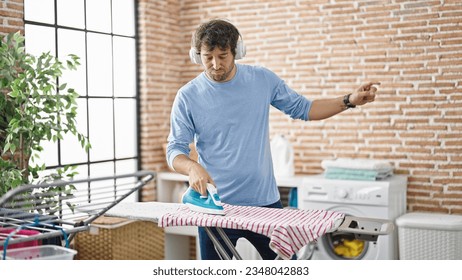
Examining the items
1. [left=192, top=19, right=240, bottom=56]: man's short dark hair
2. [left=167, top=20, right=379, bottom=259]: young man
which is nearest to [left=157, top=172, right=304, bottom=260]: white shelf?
[left=167, top=20, right=379, bottom=259]: young man

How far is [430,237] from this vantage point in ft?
13.6

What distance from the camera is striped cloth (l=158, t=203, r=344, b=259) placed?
2268 mm

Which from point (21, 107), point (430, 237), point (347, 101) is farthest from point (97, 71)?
point (430, 237)

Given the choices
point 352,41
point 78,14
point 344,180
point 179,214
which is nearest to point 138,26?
point 78,14

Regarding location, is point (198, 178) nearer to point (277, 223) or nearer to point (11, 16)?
point (277, 223)

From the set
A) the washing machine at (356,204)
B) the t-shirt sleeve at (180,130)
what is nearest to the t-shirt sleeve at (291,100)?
the t-shirt sleeve at (180,130)

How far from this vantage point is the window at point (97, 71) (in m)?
4.36

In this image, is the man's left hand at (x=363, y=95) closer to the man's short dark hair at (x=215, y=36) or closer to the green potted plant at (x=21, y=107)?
the man's short dark hair at (x=215, y=36)

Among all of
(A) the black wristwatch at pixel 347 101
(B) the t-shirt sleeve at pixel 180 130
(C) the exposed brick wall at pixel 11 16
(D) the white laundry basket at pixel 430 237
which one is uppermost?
(C) the exposed brick wall at pixel 11 16

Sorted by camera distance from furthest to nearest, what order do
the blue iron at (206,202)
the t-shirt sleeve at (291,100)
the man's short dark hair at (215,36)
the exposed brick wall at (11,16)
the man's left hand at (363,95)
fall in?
the exposed brick wall at (11,16) < the t-shirt sleeve at (291,100) < the man's left hand at (363,95) < the man's short dark hair at (215,36) < the blue iron at (206,202)

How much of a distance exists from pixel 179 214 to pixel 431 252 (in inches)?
91.2

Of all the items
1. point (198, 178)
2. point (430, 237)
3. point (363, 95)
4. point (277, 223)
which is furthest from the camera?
point (430, 237)

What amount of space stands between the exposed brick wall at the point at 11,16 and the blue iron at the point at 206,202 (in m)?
2.02

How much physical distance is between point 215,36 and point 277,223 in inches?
33.1
